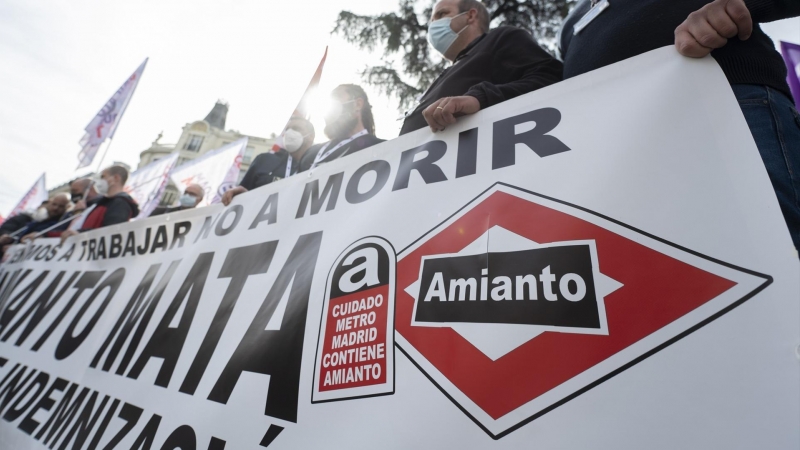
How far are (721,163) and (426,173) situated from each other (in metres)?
0.63

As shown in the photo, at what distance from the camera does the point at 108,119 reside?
5738 mm

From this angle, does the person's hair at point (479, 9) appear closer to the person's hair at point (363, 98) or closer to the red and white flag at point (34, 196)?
the person's hair at point (363, 98)

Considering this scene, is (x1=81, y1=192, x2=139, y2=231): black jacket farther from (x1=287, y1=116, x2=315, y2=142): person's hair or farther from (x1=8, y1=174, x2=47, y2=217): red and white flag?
(x1=8, y1=174, x2=47, y2=217): red and white flag

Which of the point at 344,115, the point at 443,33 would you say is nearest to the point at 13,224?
the point at 344,115

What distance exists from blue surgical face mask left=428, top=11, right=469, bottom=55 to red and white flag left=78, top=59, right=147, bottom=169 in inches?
233

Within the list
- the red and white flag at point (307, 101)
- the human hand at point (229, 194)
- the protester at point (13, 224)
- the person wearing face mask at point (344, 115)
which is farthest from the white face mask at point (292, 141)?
the protester at point (13, 224)

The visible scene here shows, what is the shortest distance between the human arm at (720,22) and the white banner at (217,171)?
5833mm

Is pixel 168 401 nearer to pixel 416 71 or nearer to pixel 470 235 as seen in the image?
pixel 470 235

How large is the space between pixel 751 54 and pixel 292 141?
2.88 m

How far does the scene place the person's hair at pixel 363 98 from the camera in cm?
236

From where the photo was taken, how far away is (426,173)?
3.33 feet

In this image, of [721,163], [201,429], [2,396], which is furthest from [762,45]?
[2,396]

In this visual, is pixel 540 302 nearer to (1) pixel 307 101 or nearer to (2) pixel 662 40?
(2) pixel 662 40

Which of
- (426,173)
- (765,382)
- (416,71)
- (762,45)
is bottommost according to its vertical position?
(765,382)
